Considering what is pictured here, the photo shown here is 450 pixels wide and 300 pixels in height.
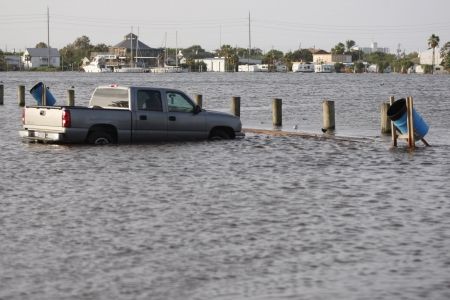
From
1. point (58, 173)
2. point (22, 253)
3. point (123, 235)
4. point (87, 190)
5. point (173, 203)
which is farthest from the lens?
point (58, 173)

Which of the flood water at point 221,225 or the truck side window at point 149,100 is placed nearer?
the flood water at point 221,225

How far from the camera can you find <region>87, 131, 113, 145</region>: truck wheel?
25625mm

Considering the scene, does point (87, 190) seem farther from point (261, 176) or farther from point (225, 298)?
point (225, 298)

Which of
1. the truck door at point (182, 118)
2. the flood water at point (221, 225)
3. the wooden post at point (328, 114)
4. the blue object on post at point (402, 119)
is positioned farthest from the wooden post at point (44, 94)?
the blue object on post at point (402, 119)

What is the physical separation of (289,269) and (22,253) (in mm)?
3232

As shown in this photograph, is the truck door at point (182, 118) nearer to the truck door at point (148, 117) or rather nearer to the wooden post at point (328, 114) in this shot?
the truck door at point (148, 117)

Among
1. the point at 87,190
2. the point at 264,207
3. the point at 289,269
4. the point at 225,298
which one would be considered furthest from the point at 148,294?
the point at 87,190

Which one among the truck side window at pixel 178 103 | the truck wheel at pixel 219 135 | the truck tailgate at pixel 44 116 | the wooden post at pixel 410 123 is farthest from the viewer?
the truck wheel at pixel 219 135

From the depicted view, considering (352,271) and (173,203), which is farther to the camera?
(173,203)

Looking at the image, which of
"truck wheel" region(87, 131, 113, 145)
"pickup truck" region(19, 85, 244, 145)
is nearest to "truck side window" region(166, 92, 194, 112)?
"pickup truck" region(19, 85, 244, 145)

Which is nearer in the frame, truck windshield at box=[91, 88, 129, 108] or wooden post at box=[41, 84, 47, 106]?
truck windshield at box=[91, 88, 129, 108]

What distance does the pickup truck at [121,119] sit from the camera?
988 inches

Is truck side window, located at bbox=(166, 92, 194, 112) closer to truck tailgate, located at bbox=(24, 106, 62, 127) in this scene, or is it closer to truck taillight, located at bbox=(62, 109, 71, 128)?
truck taillight, located at bbox=(62, 109, 71, 128)

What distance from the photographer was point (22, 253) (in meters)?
12.0
